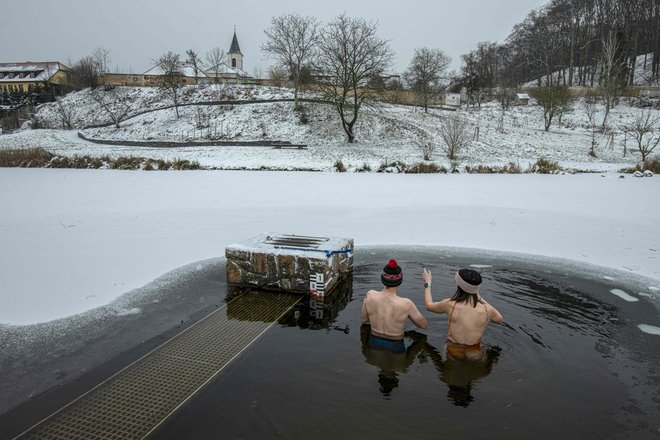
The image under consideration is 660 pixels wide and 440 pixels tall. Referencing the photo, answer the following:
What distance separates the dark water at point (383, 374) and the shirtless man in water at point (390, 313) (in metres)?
0.17

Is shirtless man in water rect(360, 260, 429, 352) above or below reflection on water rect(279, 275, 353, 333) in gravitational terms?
above

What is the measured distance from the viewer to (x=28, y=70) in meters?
70.8

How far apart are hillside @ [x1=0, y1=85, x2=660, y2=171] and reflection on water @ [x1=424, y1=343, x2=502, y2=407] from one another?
662 inches

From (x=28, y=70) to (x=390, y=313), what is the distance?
90998mm

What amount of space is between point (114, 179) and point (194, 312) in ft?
42.8

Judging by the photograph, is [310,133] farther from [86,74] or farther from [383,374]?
[86,74]

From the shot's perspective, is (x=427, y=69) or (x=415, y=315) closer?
(x=415, y=315)

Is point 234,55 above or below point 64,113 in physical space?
above

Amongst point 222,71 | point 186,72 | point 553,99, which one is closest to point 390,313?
point 553,99

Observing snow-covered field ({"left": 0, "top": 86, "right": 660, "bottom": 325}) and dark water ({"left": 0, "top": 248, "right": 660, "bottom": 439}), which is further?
snow-covered field ({"left": 0, "top": 86, "right": 660, "bottom": 325})

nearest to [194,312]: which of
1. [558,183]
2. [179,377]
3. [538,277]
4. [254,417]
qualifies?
[179,377]

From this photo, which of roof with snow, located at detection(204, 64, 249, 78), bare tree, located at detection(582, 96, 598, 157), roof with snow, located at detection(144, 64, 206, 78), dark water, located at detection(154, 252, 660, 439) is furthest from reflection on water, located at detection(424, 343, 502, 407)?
roof with snow, located at detection(144, 64, 206, 78)

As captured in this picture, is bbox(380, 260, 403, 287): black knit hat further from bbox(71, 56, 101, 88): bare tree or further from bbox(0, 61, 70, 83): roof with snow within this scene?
bbox(0, 61, 70, 83): roof with snow

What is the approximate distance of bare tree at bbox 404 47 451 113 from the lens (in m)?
43.4
